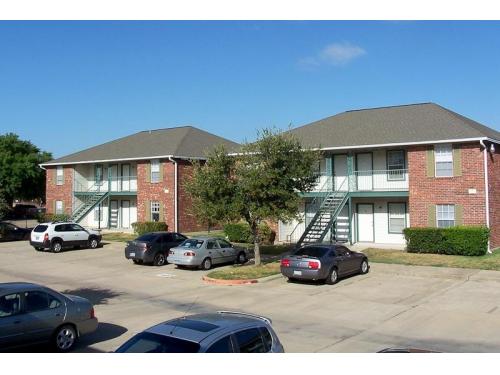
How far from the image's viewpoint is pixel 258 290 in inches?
701

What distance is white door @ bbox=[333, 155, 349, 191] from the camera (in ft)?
98.0

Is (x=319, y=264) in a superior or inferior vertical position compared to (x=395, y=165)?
inferior

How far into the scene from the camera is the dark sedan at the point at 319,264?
59.9 feet

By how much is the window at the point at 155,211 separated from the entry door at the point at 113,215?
6124 millimetres

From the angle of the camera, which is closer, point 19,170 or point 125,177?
point 125,177

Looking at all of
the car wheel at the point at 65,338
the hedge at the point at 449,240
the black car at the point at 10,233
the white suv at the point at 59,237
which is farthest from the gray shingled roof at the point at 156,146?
A: the car wheel at the point at 65,338

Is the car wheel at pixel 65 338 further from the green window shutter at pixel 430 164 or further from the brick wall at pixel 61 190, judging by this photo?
the brick wall at pixel 61 190

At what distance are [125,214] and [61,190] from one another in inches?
281

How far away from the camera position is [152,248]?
23.9m

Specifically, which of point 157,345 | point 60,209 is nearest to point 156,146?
point 60,209

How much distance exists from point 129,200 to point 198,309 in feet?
90.9

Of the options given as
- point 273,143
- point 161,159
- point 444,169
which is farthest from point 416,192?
point 161,159

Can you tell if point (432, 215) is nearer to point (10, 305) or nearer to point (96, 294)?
point (96, 294)

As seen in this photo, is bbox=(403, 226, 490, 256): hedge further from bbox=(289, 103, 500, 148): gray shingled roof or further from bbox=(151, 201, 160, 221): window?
bbox=(151, 201, 160, 221): window
